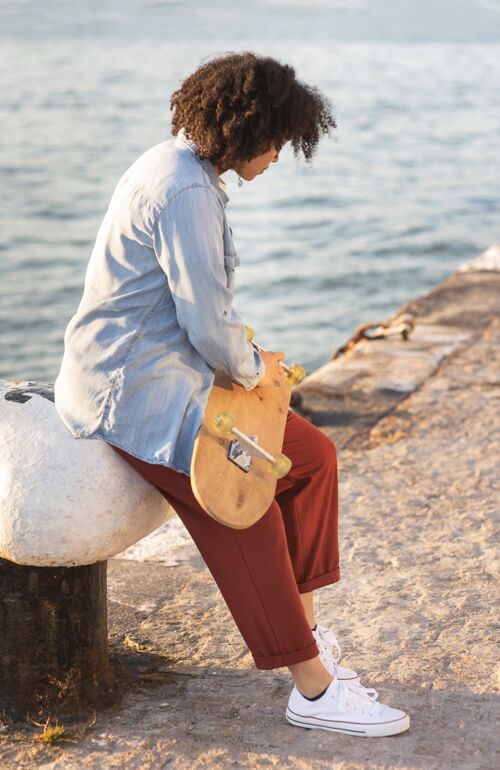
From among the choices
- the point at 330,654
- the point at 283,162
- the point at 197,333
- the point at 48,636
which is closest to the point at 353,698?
the point at 330,654

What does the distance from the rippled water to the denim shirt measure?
8436 mm

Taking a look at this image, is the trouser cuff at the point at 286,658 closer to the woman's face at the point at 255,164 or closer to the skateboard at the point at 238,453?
the skateboard at the point at 238,453

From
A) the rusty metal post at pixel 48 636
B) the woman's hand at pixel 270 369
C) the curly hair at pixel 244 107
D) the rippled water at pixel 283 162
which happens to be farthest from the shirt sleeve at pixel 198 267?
the rippled water at pixel 283 162

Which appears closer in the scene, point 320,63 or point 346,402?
point 346,402

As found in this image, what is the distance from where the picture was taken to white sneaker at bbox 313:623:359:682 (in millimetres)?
3215

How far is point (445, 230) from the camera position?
16.6 meters

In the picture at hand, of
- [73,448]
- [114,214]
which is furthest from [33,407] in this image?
[114,214]

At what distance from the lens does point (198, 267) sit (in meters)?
2.77

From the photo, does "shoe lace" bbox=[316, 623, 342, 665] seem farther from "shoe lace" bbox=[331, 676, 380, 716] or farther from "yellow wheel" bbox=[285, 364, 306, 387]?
"yellow wheel" bbox=[285, 364, 306, 387]

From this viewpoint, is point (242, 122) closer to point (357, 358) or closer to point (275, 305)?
point (357, 358)

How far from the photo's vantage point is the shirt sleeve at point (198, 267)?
2.77m

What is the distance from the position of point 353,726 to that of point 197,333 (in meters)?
1.12

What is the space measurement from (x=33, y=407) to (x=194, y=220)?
0.71m

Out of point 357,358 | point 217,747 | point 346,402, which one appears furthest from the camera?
point 357,358
